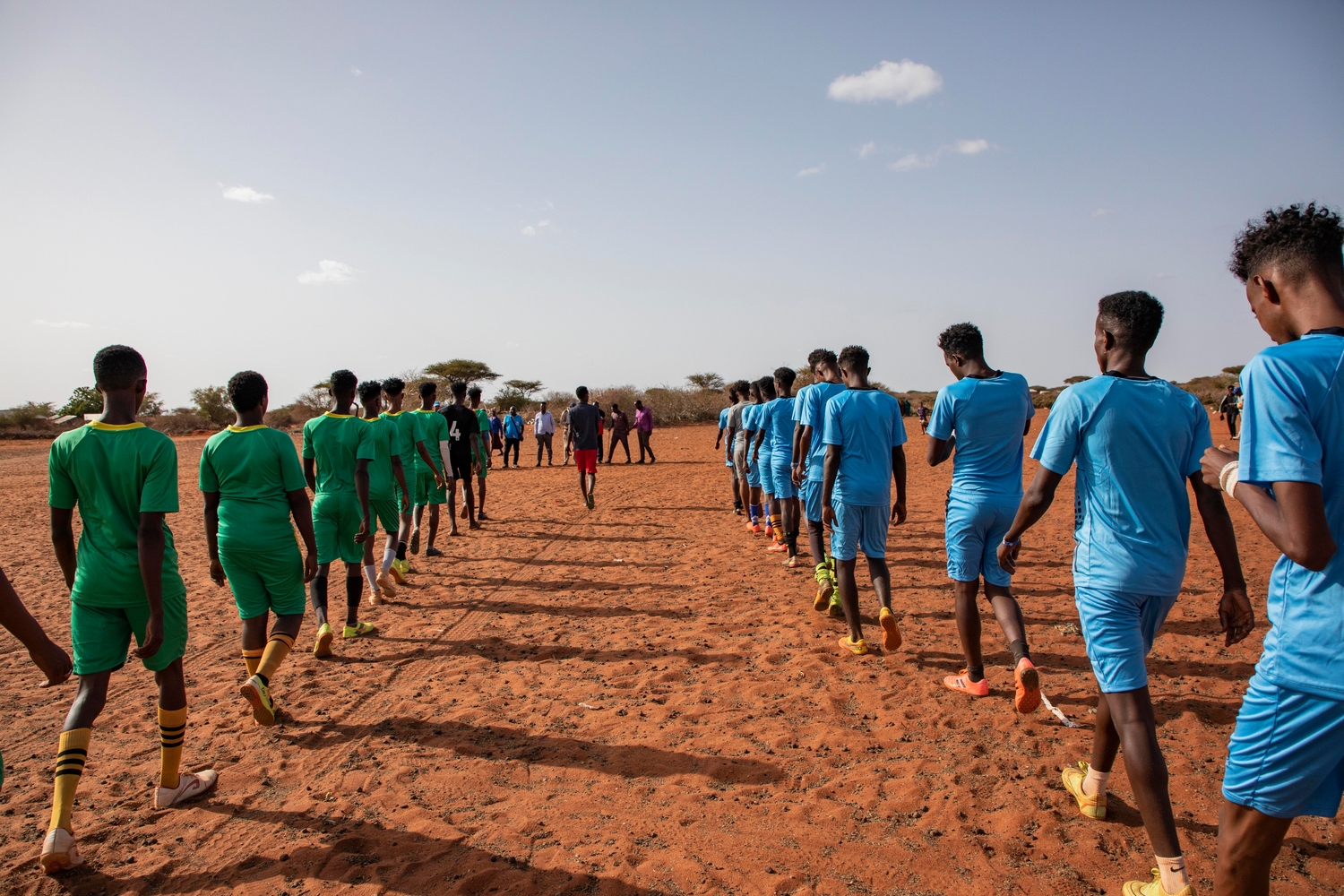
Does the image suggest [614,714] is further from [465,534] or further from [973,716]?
[465,534]

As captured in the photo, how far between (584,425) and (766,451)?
4012 millimetres

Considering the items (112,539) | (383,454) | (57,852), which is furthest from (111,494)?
(383,454)

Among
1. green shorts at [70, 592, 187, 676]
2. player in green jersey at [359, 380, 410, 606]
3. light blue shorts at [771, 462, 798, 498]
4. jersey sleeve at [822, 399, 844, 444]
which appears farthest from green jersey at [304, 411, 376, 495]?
light blue shorts at [771, 462, 798, 498]

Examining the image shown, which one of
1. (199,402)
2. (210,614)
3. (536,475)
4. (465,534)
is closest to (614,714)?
(210,614)

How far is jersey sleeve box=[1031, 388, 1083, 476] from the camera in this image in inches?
111

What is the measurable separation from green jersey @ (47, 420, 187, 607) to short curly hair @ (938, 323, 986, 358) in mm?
4191

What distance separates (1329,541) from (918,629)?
4.38 meters

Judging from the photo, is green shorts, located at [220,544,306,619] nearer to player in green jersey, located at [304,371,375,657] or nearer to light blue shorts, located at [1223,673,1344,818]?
player in green jersey, located at [304,371,375,657]

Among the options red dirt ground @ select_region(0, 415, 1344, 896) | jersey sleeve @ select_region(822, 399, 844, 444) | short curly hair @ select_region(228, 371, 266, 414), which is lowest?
red dirt ground @ select_region(0, 415, 1344, 896)

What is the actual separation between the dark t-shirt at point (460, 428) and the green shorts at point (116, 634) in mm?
6738

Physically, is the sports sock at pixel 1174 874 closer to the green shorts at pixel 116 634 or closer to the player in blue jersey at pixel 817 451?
the player in blue jersey at pixel 817 451

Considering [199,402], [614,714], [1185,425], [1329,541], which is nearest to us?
[1329,541]

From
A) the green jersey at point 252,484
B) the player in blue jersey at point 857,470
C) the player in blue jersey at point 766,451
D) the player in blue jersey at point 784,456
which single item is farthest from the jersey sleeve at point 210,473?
the player in blue jersey at point 766,451

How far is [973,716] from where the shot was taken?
4.27 metres
